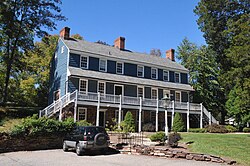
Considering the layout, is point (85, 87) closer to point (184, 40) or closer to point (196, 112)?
point (196, 112)

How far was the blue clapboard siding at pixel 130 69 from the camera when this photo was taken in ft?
99.6

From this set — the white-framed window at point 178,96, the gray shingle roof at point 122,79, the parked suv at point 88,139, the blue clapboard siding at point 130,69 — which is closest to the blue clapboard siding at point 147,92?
the gray shingle roof at point 122,79

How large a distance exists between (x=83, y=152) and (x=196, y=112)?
20297mm

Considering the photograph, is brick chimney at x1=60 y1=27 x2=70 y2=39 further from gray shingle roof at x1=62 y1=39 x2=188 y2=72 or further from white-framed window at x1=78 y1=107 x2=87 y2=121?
white-framed window at x1=78 y1=107 x2=87 y2=121

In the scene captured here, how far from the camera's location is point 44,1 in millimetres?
30297

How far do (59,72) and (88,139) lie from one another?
16.4 meters

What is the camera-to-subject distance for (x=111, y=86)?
2789 centimetres

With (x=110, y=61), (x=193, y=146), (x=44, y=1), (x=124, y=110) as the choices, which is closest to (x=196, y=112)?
(x=124, y=110)

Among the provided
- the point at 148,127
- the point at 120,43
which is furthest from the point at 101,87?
the point at 120,43

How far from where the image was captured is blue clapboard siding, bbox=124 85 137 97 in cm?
2878

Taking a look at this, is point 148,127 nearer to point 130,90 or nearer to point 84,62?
point 130,90

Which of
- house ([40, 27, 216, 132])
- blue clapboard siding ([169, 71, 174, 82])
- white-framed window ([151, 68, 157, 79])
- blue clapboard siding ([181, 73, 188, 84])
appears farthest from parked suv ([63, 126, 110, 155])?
blue clapboard siding ([181, 73, 188, 84])

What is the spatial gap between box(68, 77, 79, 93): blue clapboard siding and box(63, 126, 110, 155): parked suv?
11309 millimetres

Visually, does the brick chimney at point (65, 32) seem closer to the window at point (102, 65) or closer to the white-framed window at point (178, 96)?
the window at point (102, 65)
